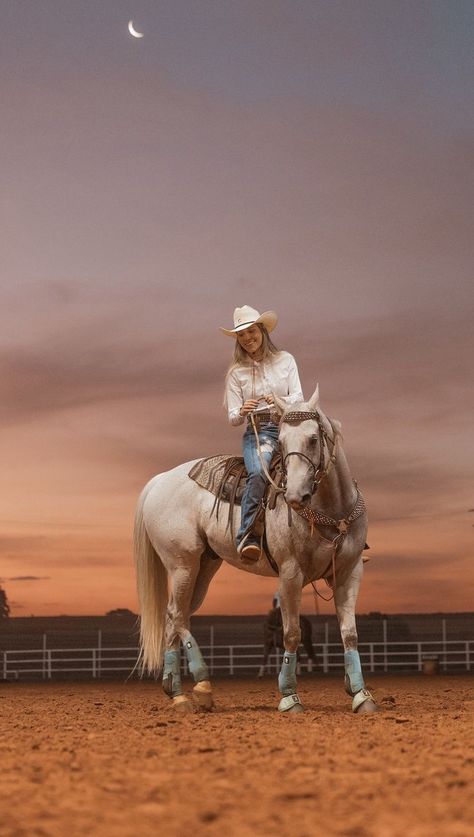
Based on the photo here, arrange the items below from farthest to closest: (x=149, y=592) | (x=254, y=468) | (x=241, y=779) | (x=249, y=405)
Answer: (x=149, y=592) → (x=249, y=405) → (x=254, y=468) → (x=241, y=779)

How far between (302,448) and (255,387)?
1322 mm

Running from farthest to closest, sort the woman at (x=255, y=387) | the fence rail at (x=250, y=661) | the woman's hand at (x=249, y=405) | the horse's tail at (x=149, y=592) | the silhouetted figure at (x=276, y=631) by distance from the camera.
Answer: the fence rail at (x=250, y=661) → the silhouetted figure at (x=276, y=631) → the horse's tail at (x=149, y=592) → the woman's hand at (x=249, y=405) → the woman at (x=255, y=387)

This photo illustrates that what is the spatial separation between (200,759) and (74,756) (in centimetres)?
70

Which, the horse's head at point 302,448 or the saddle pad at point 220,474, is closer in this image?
the horse's head at point 302,448

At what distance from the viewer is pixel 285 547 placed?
818 cm

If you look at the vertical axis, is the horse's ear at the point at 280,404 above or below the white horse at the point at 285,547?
above

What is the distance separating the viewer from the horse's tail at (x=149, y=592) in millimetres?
9648

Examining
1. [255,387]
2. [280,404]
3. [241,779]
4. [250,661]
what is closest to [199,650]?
[255,387]

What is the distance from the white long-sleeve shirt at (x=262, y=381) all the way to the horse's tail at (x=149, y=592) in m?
1.77

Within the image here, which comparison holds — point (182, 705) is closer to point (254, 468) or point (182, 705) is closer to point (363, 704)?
point (363, 704)


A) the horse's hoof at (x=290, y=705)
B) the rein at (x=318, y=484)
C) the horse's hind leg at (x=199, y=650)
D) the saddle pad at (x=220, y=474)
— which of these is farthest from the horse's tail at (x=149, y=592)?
the rein at (x=318, y=484)

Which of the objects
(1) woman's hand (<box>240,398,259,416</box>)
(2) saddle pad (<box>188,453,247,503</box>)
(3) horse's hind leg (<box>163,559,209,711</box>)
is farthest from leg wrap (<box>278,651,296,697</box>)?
(1) woman's hand (<box>240,398,259,416</box>)

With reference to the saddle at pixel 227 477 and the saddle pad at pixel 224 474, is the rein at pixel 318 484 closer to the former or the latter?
the saddle at pixel 227 477

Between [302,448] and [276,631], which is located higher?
[302,448]
